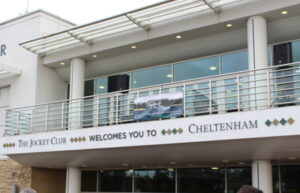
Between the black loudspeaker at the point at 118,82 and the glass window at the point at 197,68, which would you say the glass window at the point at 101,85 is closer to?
the black loudspeaker at the point at 118,82

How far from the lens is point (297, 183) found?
14055 mm

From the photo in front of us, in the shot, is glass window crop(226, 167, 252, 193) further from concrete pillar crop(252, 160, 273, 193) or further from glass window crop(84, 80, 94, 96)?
glass window crop(84, 80, 94, 96)

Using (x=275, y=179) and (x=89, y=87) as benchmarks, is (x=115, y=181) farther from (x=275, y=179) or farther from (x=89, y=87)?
(x=275, y=179)

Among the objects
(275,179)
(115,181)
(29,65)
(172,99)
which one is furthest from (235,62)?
(29,65)

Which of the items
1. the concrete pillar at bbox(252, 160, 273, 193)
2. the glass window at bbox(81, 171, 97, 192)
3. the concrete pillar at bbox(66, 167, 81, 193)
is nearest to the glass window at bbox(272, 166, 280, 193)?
the concrete pillar at bbox(252, 160, 273, 193)

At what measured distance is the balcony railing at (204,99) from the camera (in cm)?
1159

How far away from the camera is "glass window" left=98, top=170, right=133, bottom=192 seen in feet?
59.7

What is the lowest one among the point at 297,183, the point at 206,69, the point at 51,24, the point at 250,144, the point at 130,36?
the point at 297,183

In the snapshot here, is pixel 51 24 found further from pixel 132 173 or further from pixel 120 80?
pixel 132 173

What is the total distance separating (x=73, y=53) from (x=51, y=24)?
2.27m

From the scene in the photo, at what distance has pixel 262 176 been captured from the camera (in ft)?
41.4

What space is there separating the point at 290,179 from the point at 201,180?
332 centimetres

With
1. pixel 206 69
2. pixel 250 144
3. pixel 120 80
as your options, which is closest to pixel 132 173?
pixel 120 80

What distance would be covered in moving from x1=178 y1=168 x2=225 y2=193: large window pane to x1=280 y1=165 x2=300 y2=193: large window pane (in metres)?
2.17
